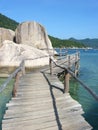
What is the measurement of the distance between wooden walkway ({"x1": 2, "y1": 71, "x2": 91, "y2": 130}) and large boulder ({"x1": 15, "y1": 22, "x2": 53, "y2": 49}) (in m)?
29.6

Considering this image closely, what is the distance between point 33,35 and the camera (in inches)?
1727

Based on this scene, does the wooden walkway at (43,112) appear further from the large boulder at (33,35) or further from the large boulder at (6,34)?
the large boulder at (6,34)

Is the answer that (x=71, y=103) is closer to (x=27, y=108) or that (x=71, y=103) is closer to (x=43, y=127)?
(x=27, y=108)

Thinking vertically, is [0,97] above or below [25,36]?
below

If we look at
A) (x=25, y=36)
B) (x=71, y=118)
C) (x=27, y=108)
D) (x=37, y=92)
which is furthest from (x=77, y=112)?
(x=25, y=36)

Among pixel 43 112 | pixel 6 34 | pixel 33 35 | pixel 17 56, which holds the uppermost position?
pixel 6 34

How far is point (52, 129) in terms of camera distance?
27.5 ft

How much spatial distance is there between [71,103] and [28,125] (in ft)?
9.36

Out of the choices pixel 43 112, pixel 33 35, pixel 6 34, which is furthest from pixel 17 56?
pixel 43 112

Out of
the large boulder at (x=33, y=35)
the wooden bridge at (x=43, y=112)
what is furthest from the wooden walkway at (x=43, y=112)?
the large boulder at (x=33, y=35)

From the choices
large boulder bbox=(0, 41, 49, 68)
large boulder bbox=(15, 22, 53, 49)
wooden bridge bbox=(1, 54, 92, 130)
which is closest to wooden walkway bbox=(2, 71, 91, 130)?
wooden bridge bbox=(1, 54, 92, 130)

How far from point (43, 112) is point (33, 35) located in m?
34.5

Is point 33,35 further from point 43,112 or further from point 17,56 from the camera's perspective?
point 43,112

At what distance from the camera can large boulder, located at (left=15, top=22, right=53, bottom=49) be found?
4325 cm
